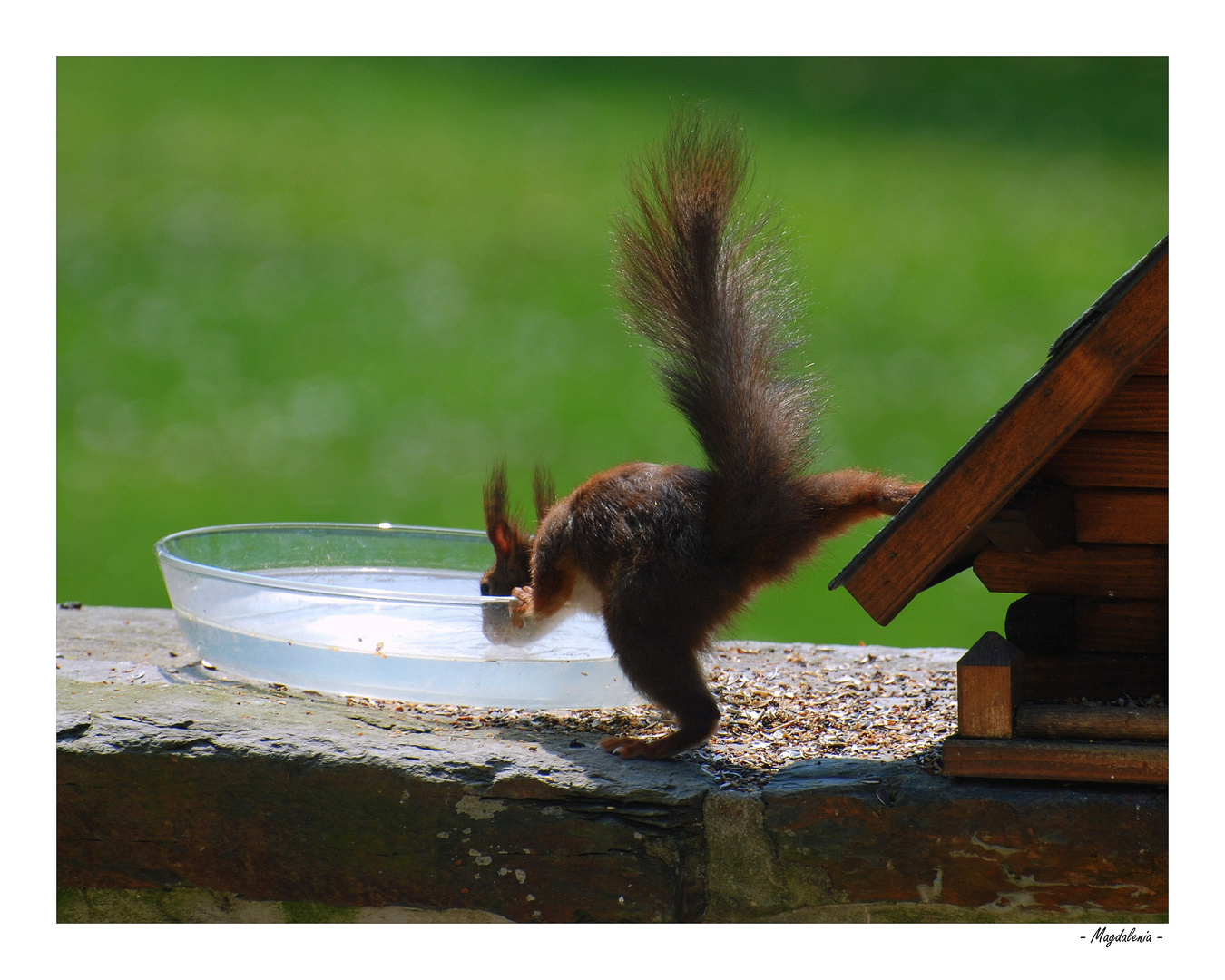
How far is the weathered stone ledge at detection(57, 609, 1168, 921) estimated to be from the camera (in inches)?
86.7

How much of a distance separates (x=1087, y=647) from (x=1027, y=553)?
0.25 meters

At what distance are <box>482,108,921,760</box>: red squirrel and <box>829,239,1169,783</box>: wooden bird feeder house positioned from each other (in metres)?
0.36

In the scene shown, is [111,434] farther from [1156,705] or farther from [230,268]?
[1156,705]

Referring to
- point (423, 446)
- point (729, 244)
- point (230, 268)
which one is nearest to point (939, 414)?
point (423, 446)

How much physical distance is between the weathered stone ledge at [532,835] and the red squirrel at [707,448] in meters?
0.26

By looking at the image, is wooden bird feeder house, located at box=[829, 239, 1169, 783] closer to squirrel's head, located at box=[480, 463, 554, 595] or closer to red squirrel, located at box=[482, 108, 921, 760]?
red squirrel, located at box=[482, 108, 921, 760]

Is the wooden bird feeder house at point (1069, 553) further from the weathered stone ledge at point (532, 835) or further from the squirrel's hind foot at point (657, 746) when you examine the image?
the squirrel's hind foot at point (657, 746)

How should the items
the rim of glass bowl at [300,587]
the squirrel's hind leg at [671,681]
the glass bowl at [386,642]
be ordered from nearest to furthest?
the squirrel's hind leg at [671,681] → the rim of glass bowl at [300,587] → the glass bowl at [386,642]

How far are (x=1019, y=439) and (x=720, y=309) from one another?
0.76 meters

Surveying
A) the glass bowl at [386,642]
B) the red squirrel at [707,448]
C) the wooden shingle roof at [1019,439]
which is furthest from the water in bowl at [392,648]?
the wooden shingle roof at [1019,439]

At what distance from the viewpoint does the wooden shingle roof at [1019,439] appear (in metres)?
1.98

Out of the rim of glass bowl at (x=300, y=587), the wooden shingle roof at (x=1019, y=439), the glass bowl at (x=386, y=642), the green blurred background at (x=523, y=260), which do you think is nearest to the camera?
the wooden shingle roof at (x=1019, y=439)

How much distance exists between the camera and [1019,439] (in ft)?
6.75

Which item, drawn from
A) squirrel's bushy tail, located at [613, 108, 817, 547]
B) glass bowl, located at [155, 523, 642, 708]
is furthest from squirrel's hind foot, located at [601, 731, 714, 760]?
squirrel's bushy tail, located at [613, 108, 817, 547]
